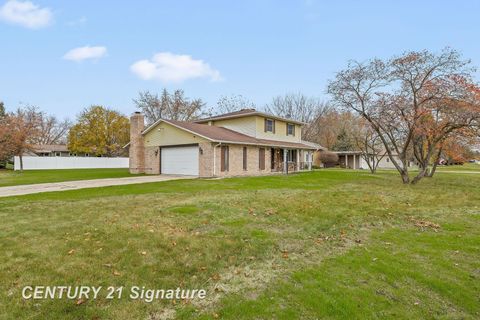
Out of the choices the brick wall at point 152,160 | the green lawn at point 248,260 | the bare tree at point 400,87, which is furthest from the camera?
the brick wall at point 152,160

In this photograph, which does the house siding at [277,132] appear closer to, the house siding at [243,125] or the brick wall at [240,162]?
the house siding at [243,125]

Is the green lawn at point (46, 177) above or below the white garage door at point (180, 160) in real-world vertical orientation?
below

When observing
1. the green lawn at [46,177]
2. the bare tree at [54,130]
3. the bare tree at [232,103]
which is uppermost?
the bare tree at [232,103]

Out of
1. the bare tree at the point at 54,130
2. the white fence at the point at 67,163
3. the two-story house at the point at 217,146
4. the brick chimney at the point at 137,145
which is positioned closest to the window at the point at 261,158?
the two-story house at the point at 217,146

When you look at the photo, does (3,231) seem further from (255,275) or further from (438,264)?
(438,264)

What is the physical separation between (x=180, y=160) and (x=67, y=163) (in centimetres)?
2087

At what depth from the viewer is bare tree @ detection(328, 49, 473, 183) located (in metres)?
14.2

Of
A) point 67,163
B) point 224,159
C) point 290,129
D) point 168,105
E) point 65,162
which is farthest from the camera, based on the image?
point 168,105

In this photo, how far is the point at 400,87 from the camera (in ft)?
52.0

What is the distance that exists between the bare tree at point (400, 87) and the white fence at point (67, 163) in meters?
29.9

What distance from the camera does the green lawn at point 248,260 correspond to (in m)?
3.15

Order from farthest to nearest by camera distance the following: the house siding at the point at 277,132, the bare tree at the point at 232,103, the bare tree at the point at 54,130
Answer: the bare tree at the point at 54,130 → the bare tree at the point at 232,103 → the house siding at the point at 277,132

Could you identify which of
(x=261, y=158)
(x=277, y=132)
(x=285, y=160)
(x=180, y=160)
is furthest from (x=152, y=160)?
(x=285, y=160)

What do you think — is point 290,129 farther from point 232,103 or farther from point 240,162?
point 232,103
